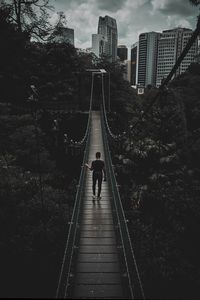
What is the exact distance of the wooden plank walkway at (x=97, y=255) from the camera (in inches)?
188

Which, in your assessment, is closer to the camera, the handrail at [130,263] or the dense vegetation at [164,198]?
the handrail at [130,263]

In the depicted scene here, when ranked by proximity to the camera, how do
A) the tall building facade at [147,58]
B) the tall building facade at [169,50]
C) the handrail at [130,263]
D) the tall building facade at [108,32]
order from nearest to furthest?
the handrail at [130,263] < the tall building facade at [169,50] < the tall building facade at [147,58] < the tall building facade at [108,32]

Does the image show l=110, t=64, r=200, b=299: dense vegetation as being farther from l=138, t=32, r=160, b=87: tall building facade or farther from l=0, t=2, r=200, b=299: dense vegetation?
l=138, t=32, r=160, b=87: tall building facade

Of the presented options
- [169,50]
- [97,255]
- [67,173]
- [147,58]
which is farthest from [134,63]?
[97,255]

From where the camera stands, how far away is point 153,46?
16625cm

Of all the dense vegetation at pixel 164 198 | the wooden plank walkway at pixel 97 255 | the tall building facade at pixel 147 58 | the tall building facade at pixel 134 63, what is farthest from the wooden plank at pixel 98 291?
the tall building facade at pixel 147 58

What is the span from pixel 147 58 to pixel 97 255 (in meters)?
164

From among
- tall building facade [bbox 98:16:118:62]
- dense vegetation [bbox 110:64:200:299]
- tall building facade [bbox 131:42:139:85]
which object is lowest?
dense vegetation [bbox 110:64:200:299]

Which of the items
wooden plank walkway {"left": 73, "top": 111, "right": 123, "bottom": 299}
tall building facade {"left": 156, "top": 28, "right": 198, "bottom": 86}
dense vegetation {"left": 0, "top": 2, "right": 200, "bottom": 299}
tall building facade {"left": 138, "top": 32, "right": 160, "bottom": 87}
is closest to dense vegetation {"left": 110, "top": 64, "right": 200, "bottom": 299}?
dense vegetation {"left": 0, "top": 2, "right": 200, "bottom": 299}

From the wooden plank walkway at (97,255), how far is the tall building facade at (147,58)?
15299 centimetres

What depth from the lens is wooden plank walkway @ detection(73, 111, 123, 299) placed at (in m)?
4.77

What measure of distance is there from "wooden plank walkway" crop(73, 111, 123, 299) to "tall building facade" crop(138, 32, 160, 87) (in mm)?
152989

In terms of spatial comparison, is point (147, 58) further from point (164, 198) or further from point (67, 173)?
point (164, 198)

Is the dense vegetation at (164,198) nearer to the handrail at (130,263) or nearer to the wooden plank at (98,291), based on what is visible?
the handrail at (130,263)
